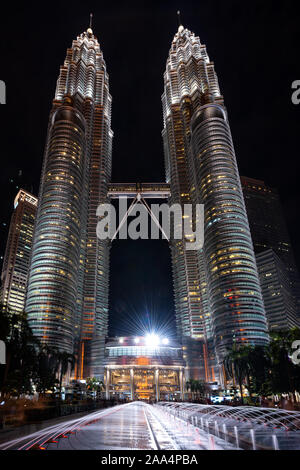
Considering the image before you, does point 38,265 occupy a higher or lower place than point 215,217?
lower

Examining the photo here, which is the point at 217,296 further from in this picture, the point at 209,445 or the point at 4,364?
the point at 209,445

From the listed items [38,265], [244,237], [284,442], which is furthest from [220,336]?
[284,442]

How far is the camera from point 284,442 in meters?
16.5

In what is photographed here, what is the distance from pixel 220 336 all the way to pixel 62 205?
113 m

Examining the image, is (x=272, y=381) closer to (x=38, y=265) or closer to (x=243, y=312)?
(x=243, y=312)

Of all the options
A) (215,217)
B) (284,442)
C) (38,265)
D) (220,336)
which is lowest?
(284,442)

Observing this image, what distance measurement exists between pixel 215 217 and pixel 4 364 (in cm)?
14773

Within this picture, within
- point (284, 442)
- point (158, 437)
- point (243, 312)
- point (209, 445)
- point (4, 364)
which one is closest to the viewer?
point (209, 445)
